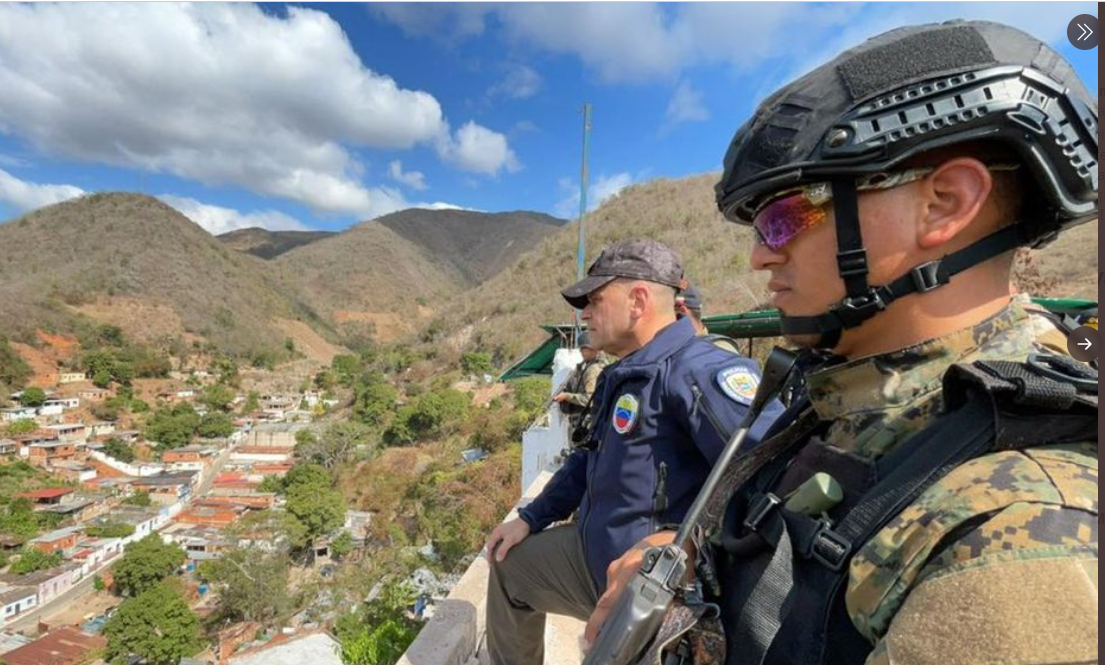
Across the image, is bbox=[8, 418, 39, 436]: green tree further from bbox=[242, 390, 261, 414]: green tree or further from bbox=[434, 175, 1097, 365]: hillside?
bbox=[434, 175, 1097, 365]: hillside

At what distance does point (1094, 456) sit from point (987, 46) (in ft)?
2.11

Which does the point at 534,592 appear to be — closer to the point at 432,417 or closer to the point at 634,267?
the point at 634,267

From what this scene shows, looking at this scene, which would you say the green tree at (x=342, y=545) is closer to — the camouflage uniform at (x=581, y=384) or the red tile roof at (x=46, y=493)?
the red tile roof at (x=46, y=493)

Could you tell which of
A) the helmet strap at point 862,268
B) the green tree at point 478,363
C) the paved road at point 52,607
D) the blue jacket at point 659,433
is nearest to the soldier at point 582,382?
the blue jacket at point 659,433

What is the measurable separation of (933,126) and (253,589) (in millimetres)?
22700

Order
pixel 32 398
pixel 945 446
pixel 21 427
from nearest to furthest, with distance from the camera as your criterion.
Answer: pixel 945 446
pixel 21 427
pixel 32 398

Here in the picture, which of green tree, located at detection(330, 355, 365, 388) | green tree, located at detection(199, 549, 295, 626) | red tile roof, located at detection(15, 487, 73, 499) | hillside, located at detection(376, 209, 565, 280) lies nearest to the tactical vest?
green tree, located at detection(199, 549, 295, 626)

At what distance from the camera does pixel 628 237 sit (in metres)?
19.6

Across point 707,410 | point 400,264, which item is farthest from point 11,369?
point 400,264

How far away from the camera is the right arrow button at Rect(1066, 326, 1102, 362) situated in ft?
2.65

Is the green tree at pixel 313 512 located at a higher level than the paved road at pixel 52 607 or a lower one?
higher

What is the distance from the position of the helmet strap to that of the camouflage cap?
4.30 feet

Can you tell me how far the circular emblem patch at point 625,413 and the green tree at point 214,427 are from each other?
4742 cm

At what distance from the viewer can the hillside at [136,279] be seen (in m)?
60.4
